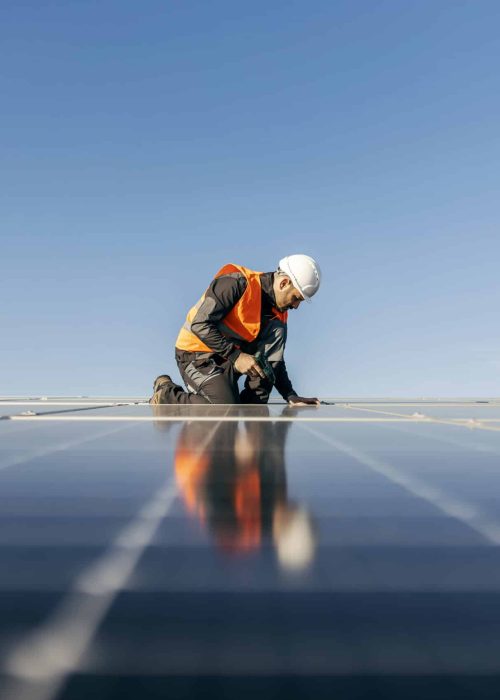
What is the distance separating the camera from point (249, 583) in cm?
82

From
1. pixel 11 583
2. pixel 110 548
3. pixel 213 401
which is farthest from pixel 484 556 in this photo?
pixel 213 401

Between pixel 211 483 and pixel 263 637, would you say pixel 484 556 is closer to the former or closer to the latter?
pixel 263 637

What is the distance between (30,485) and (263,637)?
1218 mm

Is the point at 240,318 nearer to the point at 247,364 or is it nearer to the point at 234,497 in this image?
the point at 247,364

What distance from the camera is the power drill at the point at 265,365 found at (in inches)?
314

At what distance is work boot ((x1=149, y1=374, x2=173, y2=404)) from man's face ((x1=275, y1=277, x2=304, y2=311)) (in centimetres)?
188

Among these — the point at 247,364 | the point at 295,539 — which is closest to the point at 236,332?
the point at 247,364

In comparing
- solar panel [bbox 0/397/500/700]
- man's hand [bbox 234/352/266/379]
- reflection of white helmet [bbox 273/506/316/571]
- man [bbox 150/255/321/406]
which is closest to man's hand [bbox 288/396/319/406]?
man [bbox 150/255/321/406]

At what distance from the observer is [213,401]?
7.95 meters

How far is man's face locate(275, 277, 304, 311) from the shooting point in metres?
8.09

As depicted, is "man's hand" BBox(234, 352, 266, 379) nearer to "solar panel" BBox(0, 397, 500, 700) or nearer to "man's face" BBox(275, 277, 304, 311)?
"man's face" BBox(275, 277, 304, 311)

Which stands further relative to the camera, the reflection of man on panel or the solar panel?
the reflection of man on panel

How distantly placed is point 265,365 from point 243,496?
6577 mm

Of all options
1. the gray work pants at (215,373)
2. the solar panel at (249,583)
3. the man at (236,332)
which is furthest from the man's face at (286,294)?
the solar panel at (249,583)
